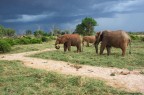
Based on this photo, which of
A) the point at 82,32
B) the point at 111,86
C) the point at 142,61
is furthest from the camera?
the point at 82,32

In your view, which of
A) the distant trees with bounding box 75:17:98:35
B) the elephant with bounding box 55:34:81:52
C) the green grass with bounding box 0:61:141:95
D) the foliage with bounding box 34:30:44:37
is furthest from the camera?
the foliage with bounding box 34:30:44:37

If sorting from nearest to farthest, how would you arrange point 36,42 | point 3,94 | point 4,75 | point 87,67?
point 3,94 < point 4,75 < point 87,67 < point 36,42

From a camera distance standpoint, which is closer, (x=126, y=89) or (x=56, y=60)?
(x=126, y=89)

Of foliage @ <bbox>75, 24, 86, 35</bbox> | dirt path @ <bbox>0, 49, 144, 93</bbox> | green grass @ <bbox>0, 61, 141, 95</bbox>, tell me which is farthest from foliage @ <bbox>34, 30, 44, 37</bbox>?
green grass @ <bbox>0, 61, 141, 95</bbox>

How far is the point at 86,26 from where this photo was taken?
215 ft

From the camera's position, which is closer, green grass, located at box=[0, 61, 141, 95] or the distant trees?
green grass, located at box=[0, 61, 141, 95]

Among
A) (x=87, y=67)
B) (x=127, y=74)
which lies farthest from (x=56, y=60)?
(x=127, y=74)

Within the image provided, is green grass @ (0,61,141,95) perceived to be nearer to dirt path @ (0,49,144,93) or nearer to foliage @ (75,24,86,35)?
dirt path @ (0,49,144,93)

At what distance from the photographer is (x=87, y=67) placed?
14523 millimetres

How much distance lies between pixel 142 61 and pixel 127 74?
3.96m

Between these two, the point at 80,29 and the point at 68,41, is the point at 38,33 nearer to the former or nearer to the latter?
the point at 80,29

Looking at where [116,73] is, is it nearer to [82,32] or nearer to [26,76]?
[26,76]

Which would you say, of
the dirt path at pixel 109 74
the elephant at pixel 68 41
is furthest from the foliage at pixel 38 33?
the dirt path at pixel 109 74

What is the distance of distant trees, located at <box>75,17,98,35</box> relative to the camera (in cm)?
6525
